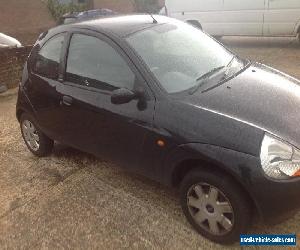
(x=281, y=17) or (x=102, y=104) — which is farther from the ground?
(x=281, y=17)

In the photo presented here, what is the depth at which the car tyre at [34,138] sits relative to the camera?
5013 millimetres

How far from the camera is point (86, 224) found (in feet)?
12.1

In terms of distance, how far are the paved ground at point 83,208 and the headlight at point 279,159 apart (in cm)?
78

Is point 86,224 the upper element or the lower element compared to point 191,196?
lower

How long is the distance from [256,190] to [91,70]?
6.85 ft

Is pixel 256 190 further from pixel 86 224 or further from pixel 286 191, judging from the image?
pixel 86 224

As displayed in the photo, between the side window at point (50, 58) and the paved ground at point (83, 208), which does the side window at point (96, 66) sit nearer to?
the side window at point (50, 58)

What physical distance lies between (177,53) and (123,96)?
856 millimetres

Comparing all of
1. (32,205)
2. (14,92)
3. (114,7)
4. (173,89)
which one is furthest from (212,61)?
(114,7)

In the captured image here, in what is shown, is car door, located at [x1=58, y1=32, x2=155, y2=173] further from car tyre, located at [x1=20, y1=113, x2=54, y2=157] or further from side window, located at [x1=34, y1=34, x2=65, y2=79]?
car tyre, located at [x1=20, y1=113, x2=54, y2=157]

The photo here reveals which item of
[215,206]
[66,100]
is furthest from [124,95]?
[215,206]

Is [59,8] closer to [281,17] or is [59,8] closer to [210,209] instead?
[281,17]

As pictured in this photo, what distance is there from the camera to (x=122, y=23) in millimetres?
4082

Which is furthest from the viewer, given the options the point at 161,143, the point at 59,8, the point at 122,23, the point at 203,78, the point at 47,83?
the point at 59,8
